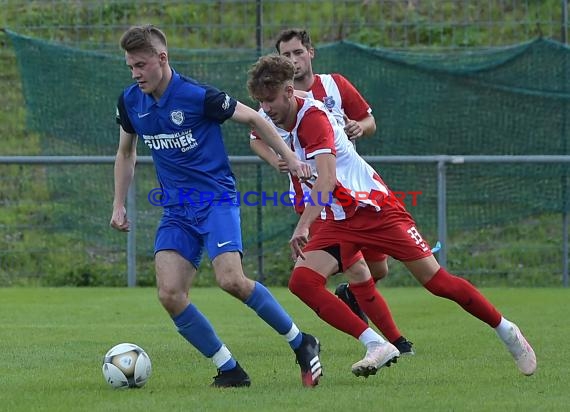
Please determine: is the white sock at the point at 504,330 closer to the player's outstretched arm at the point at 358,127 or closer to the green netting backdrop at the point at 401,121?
the player's outstretched arm at the point at 358,127

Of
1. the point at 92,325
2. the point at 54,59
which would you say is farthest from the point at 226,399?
the point at 54,59

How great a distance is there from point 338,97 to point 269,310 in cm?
255

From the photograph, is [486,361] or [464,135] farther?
[464,135]

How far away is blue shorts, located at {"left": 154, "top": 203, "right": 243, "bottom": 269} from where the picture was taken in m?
6.28

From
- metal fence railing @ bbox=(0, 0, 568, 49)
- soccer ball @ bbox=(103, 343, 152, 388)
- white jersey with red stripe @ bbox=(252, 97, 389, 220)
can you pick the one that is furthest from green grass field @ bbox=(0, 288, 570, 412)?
metal fence railing @ bbox=(0, 0, 568, 49)

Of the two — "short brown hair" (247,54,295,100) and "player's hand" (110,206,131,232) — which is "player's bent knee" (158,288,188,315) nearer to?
"player's hand" (110,206,131,232)

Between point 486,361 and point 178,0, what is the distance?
8256 millimetres

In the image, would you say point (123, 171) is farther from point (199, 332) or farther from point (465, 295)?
point (465, 295)

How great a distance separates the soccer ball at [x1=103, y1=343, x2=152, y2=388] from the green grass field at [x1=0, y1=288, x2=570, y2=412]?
67mm

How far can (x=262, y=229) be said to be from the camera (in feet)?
44.0

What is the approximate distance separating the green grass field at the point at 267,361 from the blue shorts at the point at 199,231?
712 mm

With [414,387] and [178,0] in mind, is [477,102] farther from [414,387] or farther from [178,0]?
[414,387]

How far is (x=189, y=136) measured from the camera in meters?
→ 6.41

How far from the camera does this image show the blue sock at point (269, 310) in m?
6.33
